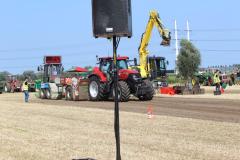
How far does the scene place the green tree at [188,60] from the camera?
64.6 m

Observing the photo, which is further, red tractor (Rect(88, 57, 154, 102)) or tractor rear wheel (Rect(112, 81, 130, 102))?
red tractor (Rect(88, 57, 154, 102))

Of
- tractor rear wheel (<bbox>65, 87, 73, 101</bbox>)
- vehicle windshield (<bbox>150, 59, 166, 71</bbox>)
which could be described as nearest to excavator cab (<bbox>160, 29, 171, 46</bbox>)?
tractor rear wheel (<bbox>65, 87, 73, 101</bbox>)

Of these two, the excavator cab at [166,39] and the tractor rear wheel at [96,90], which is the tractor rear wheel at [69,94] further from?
the excavator cab at [166,39]

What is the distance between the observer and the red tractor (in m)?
30.4

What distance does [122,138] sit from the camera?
1405 cm

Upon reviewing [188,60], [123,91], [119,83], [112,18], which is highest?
[188,60]

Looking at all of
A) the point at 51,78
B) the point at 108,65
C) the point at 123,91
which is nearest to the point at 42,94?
the point at 51,78

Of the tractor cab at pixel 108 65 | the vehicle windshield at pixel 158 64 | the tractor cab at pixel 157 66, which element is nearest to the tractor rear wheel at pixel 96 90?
the tractor cab at pixel 108 65

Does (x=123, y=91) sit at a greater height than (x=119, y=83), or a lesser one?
lesser

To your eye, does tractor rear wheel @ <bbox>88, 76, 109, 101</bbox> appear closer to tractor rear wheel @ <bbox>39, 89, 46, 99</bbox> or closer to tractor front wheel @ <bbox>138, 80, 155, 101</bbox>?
tractor front wheel @ <bbox>138, 80, 155, 101</bbox>

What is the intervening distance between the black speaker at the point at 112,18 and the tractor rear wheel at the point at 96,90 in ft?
72.8

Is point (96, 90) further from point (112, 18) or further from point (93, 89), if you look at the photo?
point (112, 18)

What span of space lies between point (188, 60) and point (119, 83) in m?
36.1

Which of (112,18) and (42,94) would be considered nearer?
(112,18)
